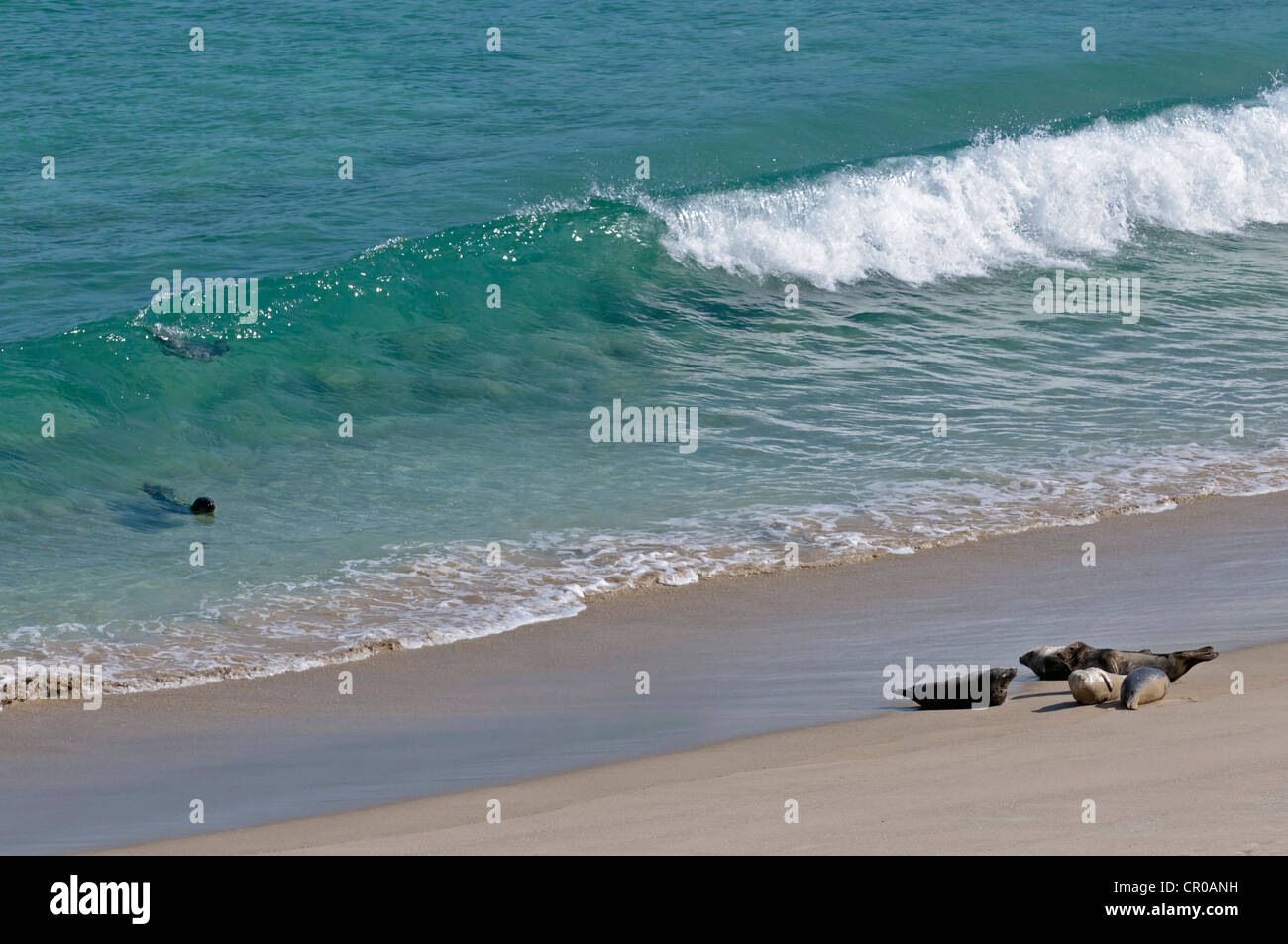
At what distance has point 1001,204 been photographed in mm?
16281

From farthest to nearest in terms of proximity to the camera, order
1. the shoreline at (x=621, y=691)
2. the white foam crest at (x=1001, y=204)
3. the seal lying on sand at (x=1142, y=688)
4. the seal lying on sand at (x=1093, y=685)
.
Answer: the white foam crest at (x=1001, y=204) → the seal lying on sand at (x=1093, y=685) → the seal lying on sand at (x=1142, y=688) → the shoreline at (x=621, y=691)

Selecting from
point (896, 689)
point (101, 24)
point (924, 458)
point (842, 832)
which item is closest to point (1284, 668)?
point (896, 689)

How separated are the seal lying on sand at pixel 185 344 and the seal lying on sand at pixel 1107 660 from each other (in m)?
7.63

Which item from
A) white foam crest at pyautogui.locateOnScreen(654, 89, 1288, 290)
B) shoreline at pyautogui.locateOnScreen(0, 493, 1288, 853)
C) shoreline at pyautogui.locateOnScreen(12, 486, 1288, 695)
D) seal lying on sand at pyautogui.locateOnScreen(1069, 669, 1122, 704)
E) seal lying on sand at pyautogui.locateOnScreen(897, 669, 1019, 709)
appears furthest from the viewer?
white foam crest at pyautogui.locateOnScreen(654, 89, 1288, 290)

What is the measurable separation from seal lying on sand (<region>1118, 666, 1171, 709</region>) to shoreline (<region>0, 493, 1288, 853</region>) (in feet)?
0.20

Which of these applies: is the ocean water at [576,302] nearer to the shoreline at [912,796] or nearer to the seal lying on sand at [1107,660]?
the shoreline at [912,796]

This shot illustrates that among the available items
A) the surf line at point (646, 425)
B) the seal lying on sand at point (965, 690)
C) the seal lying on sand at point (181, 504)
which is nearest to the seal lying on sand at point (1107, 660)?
the seal lying on sand at point (965, 690)

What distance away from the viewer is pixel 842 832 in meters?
4.46

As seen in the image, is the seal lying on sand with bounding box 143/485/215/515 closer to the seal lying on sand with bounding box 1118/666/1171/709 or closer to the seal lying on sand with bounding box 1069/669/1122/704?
the seal lying on sand with bounding box 1069/669/1122/704

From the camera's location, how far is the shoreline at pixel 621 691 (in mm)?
5488

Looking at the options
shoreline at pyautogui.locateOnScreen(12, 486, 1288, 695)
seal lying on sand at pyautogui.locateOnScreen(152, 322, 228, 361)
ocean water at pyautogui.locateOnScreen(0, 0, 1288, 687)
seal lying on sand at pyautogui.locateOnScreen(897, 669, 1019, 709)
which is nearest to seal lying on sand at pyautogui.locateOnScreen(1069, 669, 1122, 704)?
seal lying on sand at pyautogui.locateOnScreen(897, 669, 1019, 709)

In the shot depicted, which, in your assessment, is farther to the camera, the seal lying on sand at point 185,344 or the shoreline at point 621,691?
the seal lying on sand at point 185,344

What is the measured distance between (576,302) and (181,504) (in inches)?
213

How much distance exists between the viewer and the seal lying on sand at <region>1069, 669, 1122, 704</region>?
18.7ft
